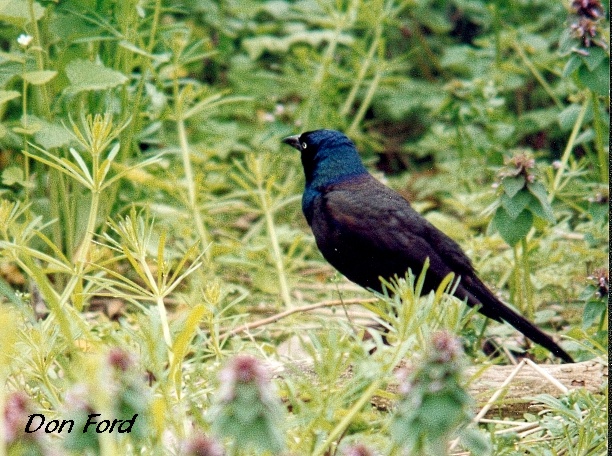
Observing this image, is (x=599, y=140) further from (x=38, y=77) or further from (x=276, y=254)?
(x=38, y=77)

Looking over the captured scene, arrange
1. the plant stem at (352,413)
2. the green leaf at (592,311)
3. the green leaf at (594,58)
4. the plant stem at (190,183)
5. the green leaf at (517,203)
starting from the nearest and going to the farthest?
the plant stem at (352,413), the green leaf at (592,311), the green leaf at (517,203), the green leaf at (594,58), the plant stem at (190,183)

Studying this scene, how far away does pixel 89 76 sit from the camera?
3.13 meters

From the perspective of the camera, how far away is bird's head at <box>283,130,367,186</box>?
369 cm

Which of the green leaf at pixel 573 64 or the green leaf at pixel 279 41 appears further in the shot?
the green leaf at pixel 279 41

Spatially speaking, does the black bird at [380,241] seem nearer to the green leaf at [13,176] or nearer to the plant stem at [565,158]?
the plant stem at [565,158]

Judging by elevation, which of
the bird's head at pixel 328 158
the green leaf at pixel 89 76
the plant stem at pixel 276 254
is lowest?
the plant stem at pixel 276 254

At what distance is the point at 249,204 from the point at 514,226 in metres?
2.21

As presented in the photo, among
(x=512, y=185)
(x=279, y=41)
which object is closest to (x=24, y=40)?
(x=512, y=185)

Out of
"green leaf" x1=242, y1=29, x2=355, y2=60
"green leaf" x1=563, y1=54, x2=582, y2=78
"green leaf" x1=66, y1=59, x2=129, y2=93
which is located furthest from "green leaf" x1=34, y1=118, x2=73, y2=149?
"green leaf" x1=242, y1=29, x2=355, y2=60

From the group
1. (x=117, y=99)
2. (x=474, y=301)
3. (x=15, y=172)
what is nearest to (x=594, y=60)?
(x=474, y=301)

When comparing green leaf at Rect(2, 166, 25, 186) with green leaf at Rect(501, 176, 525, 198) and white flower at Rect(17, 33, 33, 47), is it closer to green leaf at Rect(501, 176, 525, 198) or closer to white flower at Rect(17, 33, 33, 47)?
white flower at Rect(17, 33, 33, 47)

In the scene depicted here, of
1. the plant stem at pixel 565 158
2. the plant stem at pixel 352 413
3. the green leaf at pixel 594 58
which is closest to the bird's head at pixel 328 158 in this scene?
the plant stem at pixel 565 158

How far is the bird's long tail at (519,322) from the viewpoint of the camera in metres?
2.94

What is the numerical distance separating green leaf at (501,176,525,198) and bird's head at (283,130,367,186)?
94cm
